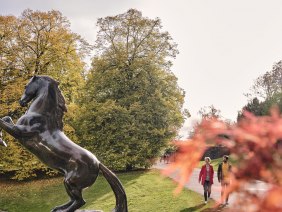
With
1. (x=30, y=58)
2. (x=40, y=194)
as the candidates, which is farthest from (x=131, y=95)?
(x=40, y=194)

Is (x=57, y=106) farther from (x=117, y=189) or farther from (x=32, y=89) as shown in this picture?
(x=117, y=189)

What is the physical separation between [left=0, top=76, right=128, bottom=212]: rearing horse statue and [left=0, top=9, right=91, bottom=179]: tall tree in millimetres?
18156

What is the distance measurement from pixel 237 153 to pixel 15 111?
25776 mm

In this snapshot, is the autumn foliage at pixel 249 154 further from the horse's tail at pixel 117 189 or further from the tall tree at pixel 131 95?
the tall tree at pixel 131 95

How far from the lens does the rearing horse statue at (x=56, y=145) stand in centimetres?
642

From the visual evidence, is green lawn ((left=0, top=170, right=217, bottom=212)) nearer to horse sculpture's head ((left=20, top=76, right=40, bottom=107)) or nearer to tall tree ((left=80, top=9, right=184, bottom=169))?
tall tree ((left=80, top=9, right=184, bottom=169))

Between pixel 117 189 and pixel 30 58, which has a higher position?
pixel 30 58

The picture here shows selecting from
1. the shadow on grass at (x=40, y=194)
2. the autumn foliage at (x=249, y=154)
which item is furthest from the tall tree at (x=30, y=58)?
the autumn foliage at (x=249, y=154)

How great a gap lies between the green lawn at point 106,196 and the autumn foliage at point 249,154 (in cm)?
1607

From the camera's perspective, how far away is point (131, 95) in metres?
32.4

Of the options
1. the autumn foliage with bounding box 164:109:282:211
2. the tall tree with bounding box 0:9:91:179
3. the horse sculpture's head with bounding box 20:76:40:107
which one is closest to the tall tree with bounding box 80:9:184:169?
the tall tree with bounding box 0:9:91:179

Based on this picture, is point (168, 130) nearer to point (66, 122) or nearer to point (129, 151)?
point (129, 151)

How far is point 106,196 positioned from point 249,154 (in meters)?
21.3

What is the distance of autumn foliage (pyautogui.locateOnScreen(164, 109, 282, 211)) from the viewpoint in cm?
130
